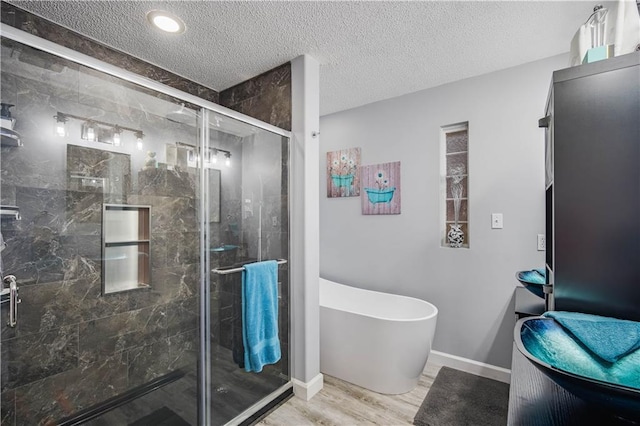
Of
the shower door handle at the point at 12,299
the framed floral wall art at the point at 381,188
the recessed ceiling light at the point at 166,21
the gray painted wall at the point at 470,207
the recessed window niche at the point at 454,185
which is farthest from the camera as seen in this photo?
the framed floral wall art at the point at 381,188

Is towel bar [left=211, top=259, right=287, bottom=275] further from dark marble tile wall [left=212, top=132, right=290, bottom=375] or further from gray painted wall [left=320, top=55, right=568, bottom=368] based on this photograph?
gray painted wall [left=320, top=55, right=568, bottom=368]

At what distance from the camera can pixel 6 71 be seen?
1.23 m

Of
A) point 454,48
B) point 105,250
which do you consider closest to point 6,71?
point 105,250

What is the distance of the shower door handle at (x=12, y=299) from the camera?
1493mm

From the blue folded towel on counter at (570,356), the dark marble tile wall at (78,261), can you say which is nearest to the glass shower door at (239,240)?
the dark marble tile wall at (78,261)

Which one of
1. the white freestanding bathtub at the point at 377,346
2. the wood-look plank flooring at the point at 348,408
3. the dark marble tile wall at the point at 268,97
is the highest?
the dark marble tile wall at the point at 268,97

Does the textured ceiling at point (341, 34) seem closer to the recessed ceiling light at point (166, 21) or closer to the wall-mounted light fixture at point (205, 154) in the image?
the recessed ceiling light at point (166, 21)

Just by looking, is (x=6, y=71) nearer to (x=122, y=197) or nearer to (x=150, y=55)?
(x=122, y=197)

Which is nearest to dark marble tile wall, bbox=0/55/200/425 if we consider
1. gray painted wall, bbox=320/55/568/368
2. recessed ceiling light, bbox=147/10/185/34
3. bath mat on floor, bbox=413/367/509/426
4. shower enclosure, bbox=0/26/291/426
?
shower enclosure, bbox=0/26/291/426

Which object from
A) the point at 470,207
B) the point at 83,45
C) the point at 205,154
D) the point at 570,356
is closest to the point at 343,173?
the point at 470,207

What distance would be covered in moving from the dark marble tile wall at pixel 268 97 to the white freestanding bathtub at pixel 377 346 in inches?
63.0

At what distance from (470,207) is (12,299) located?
3066 millimetres

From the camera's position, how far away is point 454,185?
263 cm

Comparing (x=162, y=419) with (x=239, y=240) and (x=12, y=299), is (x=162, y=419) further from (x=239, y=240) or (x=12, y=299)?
(x=239, y=240)
